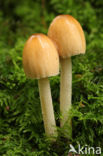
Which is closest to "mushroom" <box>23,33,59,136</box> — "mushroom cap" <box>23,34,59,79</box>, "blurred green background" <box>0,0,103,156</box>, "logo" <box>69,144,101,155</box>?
"mushroom cap" <box>23,34,59,79</box>

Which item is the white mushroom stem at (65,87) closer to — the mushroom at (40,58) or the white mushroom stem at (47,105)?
the white mushroom stem at (47,105)

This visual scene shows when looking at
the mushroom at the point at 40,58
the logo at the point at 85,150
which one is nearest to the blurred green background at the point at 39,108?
the logo at the point at 85,150

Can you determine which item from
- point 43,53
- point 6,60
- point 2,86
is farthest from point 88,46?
point 43,53

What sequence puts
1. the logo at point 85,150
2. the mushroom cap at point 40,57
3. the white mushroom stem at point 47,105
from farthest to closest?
the logo at point 85,150
the white mushroom stem at point 47,105
the mushroom cap at point 40,57

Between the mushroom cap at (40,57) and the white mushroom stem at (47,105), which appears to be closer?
the mushroom cap at (40,57)

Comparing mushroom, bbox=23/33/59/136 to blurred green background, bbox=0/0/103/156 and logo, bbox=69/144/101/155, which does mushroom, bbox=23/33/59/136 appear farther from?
logo, bbox=69/144/101/155

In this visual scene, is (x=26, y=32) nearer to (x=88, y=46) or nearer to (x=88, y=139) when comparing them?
(x=88, y=46)
